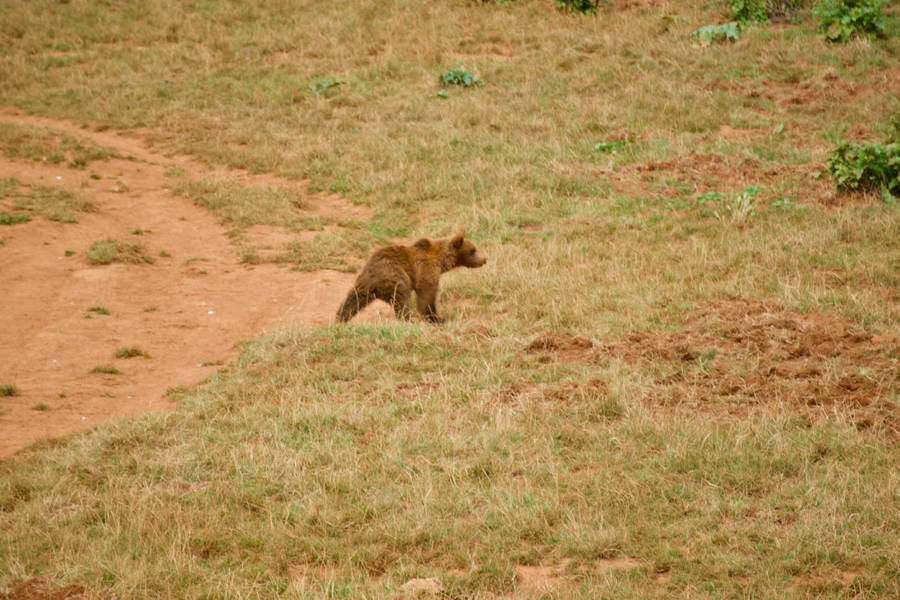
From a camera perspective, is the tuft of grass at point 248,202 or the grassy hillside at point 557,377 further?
the tuft of grass at point 248,202

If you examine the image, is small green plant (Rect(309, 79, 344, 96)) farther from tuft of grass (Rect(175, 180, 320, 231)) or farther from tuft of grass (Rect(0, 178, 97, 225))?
tuft of grass (Rect(0, 178, 97, 225))

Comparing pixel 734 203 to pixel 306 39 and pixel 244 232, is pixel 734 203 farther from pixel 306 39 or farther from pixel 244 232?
pixel 306 39

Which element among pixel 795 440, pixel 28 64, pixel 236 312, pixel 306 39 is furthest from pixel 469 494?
pixel 28 64

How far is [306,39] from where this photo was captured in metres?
21.7

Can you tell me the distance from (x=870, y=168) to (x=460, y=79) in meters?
8.72

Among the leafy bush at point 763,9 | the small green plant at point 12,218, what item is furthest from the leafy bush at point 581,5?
the small green plant at point 12,218

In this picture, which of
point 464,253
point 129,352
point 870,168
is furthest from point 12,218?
point 870,168

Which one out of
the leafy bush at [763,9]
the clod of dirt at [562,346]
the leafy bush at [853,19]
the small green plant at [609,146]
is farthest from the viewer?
the leafy bush at [763,9]

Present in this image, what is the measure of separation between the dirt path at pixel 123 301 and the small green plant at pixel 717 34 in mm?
8992

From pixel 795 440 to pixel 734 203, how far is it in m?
6.44

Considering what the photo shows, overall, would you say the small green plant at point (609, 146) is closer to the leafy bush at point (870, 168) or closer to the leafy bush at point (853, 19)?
the leafy bush at point (870, 168)

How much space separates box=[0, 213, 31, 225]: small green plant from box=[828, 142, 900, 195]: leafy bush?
11.4 metres

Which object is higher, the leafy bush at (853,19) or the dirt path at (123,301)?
the leafy bush at (853,19)

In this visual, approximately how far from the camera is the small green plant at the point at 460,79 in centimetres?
1841
